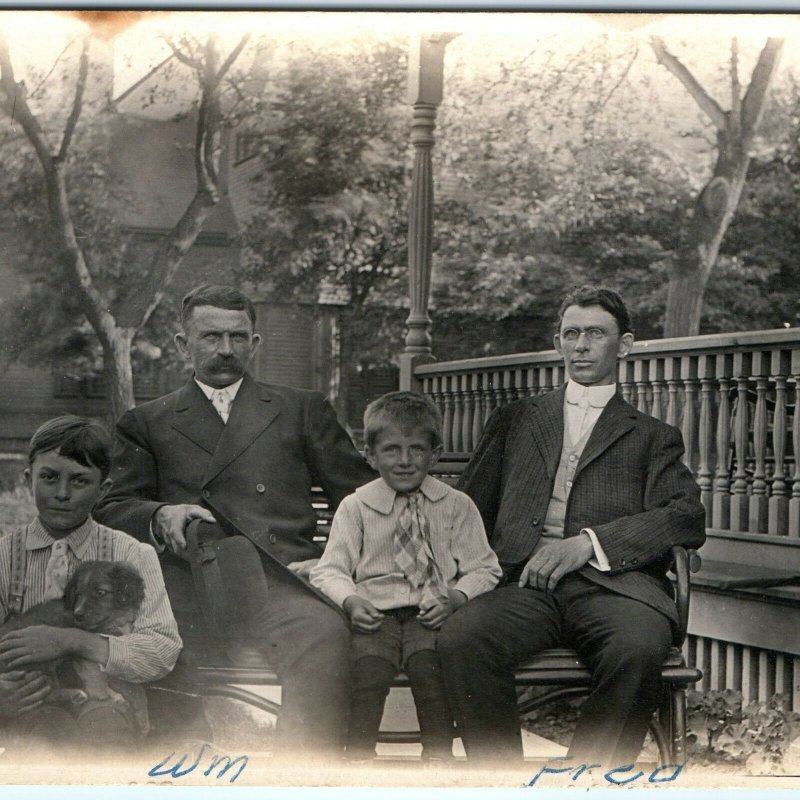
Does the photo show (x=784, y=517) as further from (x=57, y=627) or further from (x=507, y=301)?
(x=57, y=627)

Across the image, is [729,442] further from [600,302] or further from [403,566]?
[403,566]

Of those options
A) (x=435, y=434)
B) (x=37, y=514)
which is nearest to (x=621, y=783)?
(x=435, y=434)

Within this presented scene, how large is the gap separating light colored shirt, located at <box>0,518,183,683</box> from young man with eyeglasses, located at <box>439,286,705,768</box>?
1.07 m

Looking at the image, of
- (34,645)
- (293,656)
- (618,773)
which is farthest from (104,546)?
(618,773)

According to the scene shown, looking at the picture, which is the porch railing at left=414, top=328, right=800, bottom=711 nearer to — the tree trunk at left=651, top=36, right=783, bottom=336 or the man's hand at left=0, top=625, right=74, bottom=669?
the tree trunk at left=651, top=36, right=783, bottom=336

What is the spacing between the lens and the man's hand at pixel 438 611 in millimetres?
3664

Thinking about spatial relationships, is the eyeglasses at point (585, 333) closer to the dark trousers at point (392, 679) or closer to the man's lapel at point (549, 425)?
the man's lapel at point (549, 425)

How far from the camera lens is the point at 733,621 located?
13.1 feet

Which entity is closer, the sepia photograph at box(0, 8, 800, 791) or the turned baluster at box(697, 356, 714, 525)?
the sepia photograph at box(0, 8, 800, 791)

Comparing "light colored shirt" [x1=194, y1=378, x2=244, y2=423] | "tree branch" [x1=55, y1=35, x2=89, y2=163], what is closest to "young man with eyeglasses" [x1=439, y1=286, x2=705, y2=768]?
"light colored shirt" [x1=194, y1=378, x2=244, y2=423]

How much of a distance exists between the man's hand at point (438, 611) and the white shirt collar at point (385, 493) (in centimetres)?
38

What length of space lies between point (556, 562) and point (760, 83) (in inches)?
81.6

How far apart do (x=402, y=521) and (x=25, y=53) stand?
2368 millimetres

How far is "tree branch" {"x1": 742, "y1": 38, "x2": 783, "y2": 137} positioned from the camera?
12.9ft
